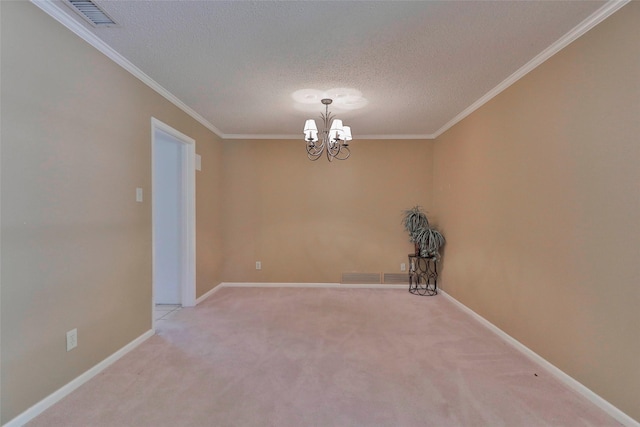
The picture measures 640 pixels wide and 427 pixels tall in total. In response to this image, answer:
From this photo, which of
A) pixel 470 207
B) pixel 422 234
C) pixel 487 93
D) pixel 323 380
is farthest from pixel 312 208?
pixel 323 380

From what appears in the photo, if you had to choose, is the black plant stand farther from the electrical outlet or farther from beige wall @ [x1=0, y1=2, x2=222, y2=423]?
the electrical outlet

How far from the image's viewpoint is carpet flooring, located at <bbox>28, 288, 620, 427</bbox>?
182 centimetres

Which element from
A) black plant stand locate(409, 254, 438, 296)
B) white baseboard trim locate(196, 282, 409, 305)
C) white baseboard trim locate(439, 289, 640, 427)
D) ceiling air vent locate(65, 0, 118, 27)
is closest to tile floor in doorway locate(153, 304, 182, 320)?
white baseboard trim locate(196, 282, 409, 305)

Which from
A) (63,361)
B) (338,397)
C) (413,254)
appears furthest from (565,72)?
(63,361)

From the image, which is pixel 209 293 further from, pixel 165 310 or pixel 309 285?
pixel 309 285

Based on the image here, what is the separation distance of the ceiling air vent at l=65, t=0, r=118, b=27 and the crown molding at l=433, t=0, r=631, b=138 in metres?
3.10

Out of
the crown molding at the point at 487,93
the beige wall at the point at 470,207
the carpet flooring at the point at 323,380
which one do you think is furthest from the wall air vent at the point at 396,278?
the crown molding at the point at 487,93

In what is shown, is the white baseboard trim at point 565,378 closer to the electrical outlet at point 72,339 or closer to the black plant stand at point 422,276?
the black plant stand at point 422,276

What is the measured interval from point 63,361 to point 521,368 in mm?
3313

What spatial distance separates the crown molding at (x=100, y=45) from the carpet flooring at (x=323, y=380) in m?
2.45

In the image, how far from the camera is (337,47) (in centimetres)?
231

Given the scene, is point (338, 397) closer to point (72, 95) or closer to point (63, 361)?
point (63, 361)

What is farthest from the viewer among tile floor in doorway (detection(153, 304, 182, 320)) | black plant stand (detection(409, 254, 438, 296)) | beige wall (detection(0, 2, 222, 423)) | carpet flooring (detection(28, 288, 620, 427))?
black plant stand (detection(409, 254, 438, 296))

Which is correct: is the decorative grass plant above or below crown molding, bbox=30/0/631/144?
below
